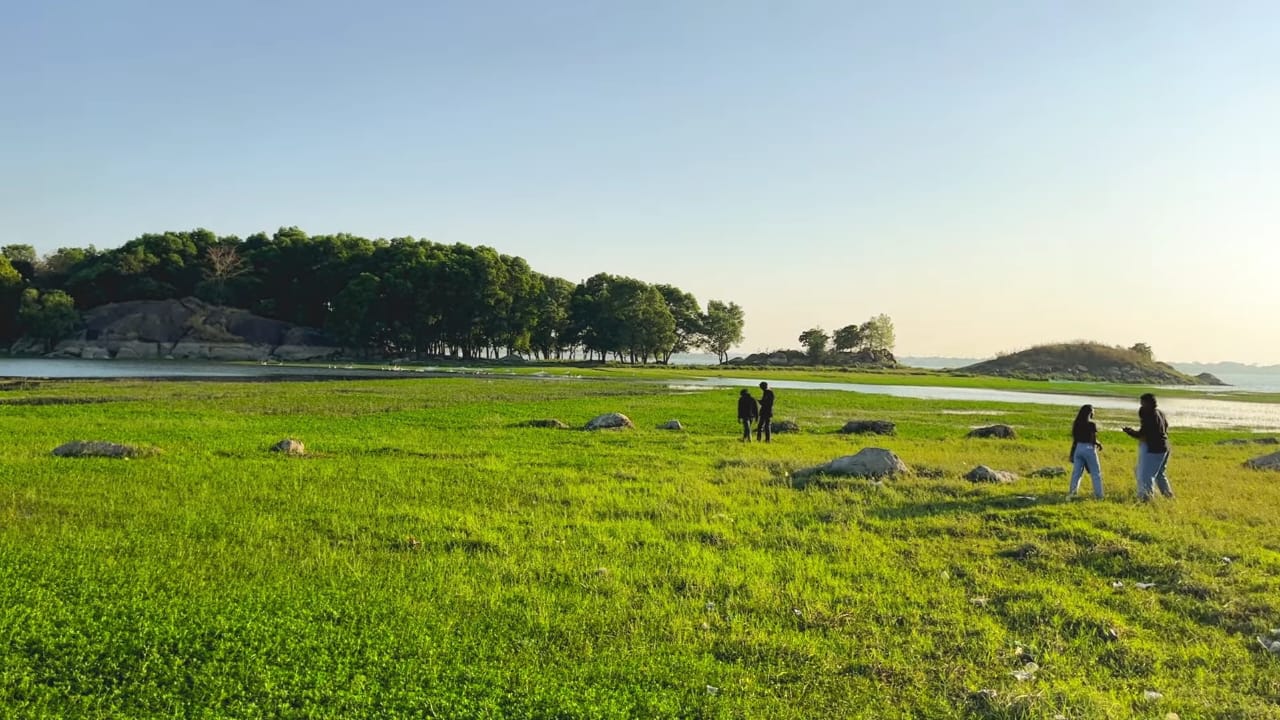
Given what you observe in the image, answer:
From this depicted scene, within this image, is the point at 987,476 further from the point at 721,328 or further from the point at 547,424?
the point at 721,328

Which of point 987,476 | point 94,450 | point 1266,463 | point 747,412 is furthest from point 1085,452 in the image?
point 94,450

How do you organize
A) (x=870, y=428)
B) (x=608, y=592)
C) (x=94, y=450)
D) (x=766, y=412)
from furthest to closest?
1. (x=870, y=428)
2. (x=766, y=412)
3. (x=94, y=450)
4. (x=608, y=592)

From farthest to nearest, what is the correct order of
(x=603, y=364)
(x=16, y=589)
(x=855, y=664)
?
(x=603, y=364) → (x=16, y=589) → (x=855, y=664)

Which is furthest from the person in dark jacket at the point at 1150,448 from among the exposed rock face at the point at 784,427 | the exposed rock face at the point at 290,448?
the exposed rock face at the point at 290,448

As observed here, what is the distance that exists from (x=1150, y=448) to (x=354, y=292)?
127293 millimetres

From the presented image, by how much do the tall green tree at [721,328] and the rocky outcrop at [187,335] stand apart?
87860mm

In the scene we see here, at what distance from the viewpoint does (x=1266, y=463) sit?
25.4m

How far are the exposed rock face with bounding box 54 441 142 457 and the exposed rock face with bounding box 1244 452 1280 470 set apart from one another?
121ft

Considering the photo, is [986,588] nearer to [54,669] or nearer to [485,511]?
[485,511]

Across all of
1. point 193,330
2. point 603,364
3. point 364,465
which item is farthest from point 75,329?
point 364,465

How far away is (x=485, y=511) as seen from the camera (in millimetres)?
15195

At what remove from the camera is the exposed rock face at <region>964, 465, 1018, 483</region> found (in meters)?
20.6

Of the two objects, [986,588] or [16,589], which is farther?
[986,588]

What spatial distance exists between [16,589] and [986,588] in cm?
1357
